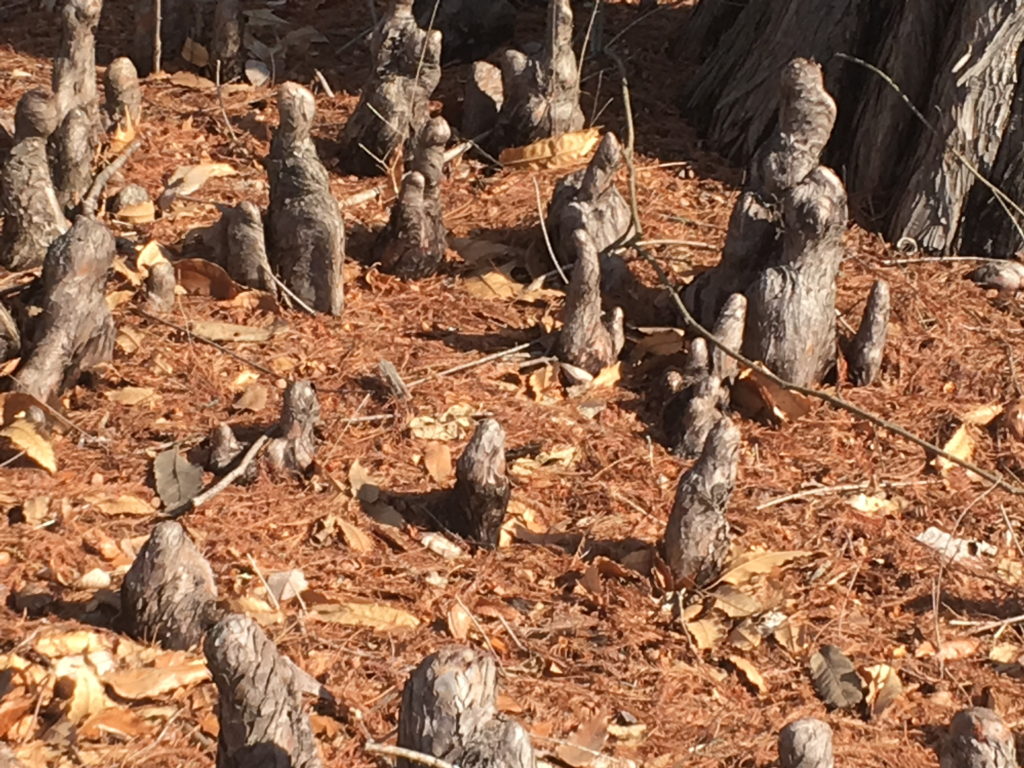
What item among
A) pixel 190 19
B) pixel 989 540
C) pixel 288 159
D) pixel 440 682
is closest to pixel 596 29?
pixel 190 19

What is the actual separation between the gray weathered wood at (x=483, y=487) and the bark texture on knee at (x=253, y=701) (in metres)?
1.08

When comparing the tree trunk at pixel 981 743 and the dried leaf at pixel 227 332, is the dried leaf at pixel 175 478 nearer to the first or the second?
the dried leaf at pixel 227 332

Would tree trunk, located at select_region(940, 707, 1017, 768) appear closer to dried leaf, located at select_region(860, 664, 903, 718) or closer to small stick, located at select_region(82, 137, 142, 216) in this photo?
dried leaf, located at select_region(860, 664, 903, 718)

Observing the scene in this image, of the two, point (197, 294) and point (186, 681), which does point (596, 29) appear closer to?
point (197, 294)

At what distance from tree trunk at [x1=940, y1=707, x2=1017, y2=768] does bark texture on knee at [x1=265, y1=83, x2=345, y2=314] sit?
9.40 ft

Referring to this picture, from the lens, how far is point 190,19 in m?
7.10

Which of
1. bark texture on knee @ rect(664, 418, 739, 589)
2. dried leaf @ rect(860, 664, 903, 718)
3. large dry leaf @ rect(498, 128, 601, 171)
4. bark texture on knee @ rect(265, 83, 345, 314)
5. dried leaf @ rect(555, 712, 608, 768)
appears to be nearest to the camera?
dried leaf @ rect(555, 712, 608, 768)

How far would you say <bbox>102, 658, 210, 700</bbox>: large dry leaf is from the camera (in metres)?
3.63

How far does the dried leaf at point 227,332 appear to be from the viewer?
5.15m

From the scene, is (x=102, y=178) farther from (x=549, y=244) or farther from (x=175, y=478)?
(x=175, y=478)

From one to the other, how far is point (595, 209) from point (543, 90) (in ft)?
3.07

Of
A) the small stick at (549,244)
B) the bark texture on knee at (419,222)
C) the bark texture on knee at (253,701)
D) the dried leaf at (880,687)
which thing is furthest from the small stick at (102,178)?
the dried leaf at (880,687)

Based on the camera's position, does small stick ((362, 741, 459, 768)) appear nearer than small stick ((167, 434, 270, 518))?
Yes

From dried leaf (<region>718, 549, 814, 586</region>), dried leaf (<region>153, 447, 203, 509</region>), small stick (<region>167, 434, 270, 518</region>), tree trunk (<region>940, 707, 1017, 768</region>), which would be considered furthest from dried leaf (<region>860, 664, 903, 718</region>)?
dried leaf (<region>153, 447, 203, 509</region>)
